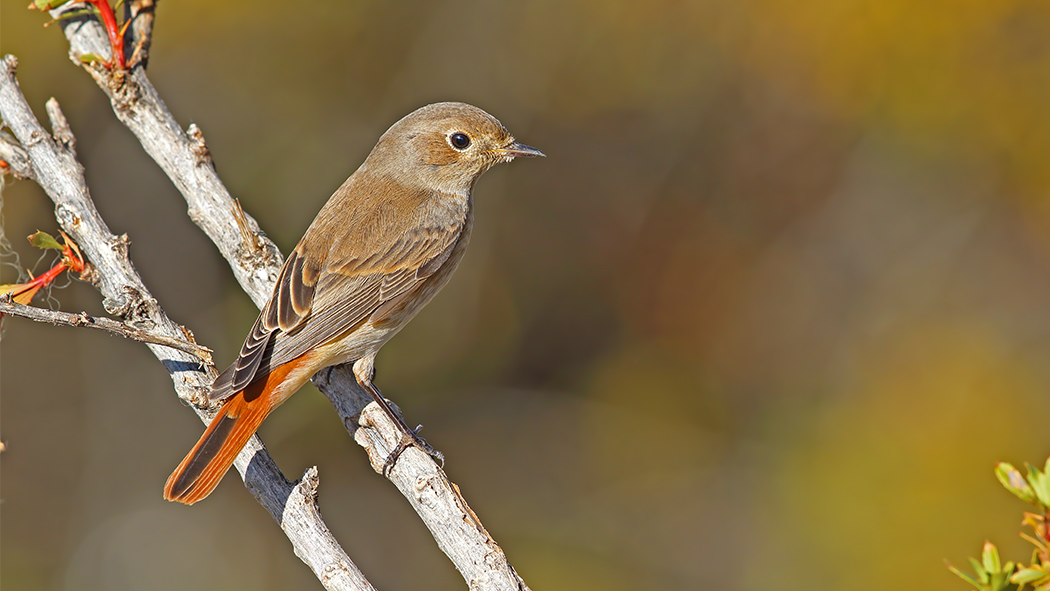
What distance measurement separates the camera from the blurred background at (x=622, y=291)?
18.1 feet

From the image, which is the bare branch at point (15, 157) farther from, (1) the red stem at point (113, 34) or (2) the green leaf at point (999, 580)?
(2) the green leaf at point (999, 580)

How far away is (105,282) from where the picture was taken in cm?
310

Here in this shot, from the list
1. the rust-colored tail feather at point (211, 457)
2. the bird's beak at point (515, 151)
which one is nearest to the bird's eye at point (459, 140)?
the bird's beak at point (515, 151)

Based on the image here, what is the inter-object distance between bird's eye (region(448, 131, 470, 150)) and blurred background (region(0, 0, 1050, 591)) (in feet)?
5.84

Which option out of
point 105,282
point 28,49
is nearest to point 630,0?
point 28,49

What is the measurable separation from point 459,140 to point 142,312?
1708mm

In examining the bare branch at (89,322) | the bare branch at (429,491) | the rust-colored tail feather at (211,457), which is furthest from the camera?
the rust-colored tail feather at (211,457)

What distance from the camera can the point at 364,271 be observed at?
3.73 meters

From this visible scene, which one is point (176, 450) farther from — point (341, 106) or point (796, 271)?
point (796, 271)

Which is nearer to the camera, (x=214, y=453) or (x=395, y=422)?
(x=214, y=453)

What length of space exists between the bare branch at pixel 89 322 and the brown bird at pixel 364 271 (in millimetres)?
187

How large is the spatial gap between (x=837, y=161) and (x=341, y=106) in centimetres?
340

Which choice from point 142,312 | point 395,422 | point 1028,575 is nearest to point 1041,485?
point 1028,575

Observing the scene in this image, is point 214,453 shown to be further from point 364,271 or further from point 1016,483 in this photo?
point 1016,483
